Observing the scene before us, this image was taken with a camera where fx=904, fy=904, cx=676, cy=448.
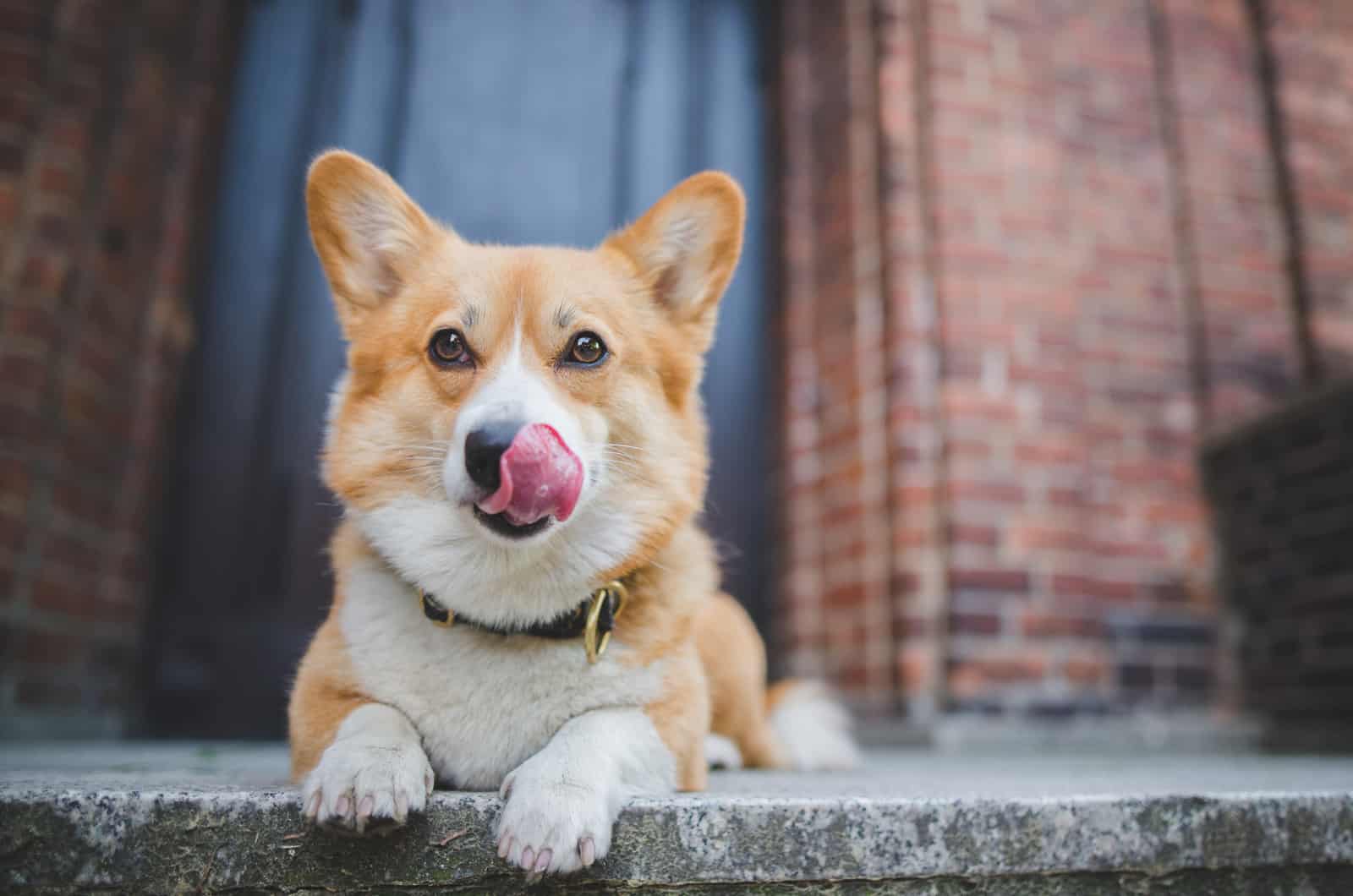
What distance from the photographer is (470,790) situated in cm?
120

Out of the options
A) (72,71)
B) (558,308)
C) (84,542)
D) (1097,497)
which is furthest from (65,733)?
(1097,497)

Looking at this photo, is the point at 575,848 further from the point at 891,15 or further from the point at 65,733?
the point at 891,15

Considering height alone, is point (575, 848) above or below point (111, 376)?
below

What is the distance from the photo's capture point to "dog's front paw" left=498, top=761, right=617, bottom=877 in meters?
0.97

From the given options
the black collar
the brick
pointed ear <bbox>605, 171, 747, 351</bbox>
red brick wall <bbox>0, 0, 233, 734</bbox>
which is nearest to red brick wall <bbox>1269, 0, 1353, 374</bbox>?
the brick

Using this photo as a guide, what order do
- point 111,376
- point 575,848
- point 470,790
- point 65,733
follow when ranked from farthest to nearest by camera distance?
point 111,376, point 65,733, point 470,790, point 575,848

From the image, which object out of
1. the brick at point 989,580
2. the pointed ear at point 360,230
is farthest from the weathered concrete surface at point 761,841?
the brick at point 989,580

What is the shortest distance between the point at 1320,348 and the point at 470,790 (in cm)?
334

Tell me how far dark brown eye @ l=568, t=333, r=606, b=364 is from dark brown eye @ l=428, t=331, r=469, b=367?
6.2 inches

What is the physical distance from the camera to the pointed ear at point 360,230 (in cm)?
140

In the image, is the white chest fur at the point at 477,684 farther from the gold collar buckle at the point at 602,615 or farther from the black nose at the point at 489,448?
the black nose at the point at 489,448

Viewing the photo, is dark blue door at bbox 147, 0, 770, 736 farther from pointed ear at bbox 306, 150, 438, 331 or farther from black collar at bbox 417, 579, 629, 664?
black collar at bbox 417, 579, 629, 664

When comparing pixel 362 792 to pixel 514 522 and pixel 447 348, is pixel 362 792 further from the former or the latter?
pixel 447 348

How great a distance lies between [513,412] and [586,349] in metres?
0.29
